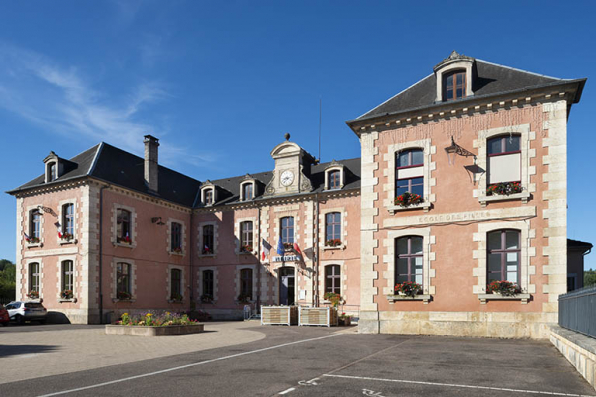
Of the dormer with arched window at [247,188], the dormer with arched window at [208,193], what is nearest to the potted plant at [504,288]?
the dormer with arched window at [247,188]

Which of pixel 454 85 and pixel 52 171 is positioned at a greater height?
pixel 454 85

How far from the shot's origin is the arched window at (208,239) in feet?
92.9

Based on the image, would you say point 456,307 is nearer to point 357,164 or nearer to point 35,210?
point 357,164

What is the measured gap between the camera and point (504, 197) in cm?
1452

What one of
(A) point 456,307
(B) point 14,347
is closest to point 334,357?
(A) point 456,307

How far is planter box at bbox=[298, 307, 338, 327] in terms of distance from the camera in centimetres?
1918

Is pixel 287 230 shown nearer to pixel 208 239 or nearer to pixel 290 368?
pixel 208 239

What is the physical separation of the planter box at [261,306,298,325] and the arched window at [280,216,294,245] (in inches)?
230

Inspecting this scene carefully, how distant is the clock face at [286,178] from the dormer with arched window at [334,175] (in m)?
2.18

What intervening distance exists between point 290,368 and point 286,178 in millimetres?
18611

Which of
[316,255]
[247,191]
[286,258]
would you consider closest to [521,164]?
[316,255]

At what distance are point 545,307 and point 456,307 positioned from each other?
2.42 m

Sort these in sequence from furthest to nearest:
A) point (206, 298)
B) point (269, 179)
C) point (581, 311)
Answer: point (269, 179) < point (206, 298) < point (581, 311)

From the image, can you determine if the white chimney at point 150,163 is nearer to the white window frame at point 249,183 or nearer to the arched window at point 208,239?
the arched window at point 208,239
